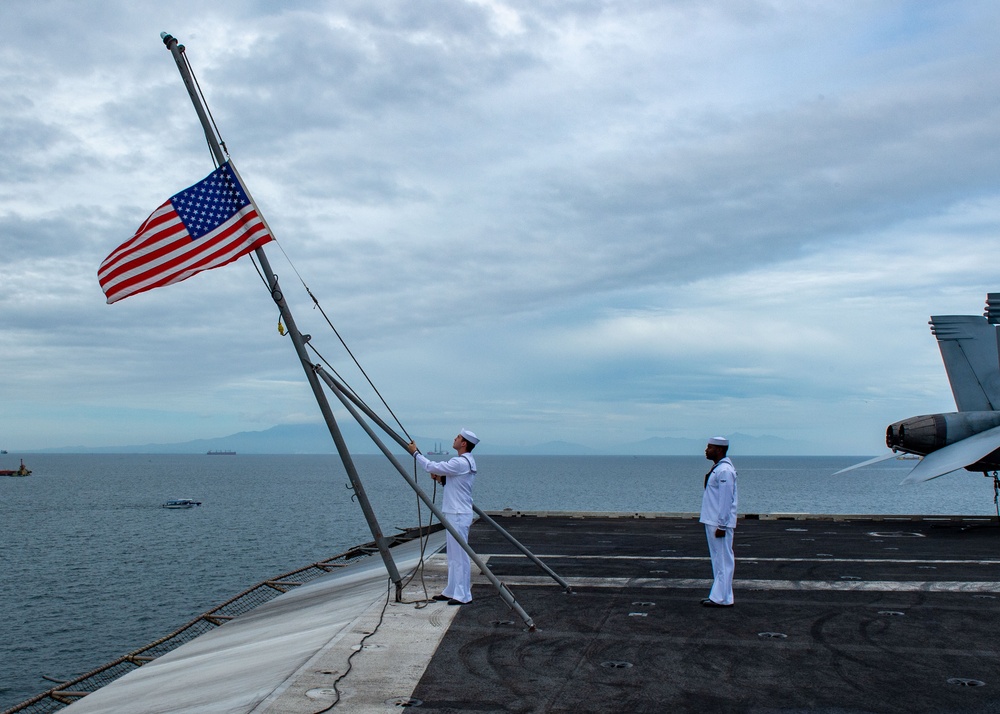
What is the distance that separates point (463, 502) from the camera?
1096cm

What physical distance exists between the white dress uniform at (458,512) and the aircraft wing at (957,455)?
1445 cm

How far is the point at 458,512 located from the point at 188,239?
5.07 m

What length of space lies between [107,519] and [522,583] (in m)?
72.1

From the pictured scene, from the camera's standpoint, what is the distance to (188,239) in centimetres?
991

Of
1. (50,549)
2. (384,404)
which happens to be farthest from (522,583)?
(50,549)

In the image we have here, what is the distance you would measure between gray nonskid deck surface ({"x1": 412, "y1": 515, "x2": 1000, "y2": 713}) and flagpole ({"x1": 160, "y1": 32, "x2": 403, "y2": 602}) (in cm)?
173

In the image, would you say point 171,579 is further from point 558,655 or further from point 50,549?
point 558,655

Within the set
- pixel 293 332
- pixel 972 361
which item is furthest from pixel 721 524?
pixel 972 361

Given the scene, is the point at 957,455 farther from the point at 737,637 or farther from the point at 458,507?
the point at 458,507

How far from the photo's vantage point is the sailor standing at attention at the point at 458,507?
1089 cm

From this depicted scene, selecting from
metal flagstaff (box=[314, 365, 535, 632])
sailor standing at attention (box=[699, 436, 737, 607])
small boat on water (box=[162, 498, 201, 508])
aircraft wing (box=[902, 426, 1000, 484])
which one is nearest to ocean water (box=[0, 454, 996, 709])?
small boat on water (box=[162, 498, 201, 508])

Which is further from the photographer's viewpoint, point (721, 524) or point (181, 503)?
point (181, 503)

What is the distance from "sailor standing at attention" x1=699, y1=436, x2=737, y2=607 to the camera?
36.0ft

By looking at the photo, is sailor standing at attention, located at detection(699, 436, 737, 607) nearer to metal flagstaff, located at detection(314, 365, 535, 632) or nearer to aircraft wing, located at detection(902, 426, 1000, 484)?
metal flagstaff, located at detection(314, 365, 535, 632)
